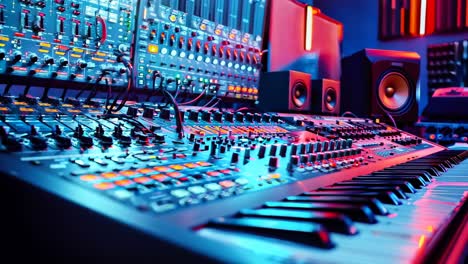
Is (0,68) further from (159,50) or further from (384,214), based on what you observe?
(384,214)

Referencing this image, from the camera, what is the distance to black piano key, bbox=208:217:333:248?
0.41 metres

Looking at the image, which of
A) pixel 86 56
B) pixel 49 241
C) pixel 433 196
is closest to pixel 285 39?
pixel 86 56

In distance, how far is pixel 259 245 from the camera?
0.40 metres

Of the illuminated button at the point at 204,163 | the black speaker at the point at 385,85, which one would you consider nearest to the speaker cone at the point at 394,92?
the black speaker at the point at 385,85

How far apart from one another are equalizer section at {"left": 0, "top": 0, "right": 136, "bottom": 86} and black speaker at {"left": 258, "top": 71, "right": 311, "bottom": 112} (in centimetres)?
94

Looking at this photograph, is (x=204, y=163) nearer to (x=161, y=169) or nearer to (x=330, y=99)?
(x=161, y=169)

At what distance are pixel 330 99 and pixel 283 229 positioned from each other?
2169 millimetres

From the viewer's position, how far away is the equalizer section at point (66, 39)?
51.3 inches

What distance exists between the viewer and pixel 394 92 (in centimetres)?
275

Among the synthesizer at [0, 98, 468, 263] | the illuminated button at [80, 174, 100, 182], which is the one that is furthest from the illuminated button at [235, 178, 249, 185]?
the illuminated button at [80, 174, 100, 182]

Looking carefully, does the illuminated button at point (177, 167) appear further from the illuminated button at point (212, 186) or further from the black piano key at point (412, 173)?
the black piano key at point (412, 173)

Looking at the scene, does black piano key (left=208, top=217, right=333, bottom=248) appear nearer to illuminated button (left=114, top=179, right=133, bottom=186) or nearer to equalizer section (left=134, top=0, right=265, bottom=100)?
illuminated button (left=114, top=179, right=133, bottom=186)

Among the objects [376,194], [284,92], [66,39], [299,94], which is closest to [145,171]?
[376,194]

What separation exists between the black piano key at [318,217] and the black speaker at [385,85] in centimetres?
228
